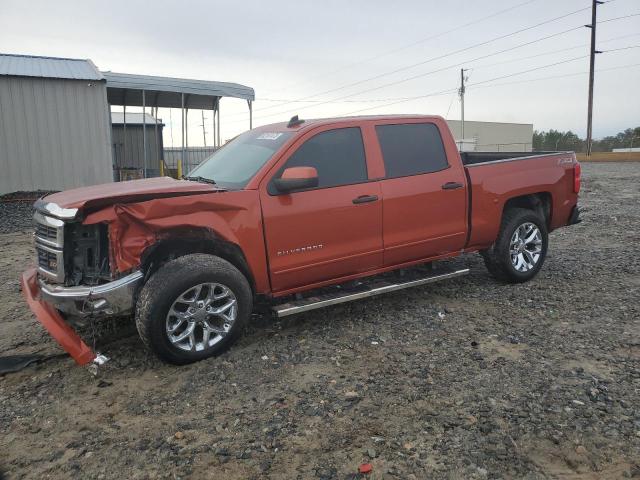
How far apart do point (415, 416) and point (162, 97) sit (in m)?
17.5

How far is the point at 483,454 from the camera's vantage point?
2.74 m

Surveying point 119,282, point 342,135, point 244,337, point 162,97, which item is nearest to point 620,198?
point 342,135

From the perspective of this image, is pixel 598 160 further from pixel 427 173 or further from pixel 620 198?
pixel 427 173

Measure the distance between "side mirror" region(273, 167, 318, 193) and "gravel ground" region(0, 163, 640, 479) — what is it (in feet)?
4.34

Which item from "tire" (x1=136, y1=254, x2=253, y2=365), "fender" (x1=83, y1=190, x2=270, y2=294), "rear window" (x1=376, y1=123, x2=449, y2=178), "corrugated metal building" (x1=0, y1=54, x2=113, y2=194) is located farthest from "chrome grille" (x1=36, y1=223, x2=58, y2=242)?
"corrugated metal building" (x1=0, y1=54, x2=113, y2=194)

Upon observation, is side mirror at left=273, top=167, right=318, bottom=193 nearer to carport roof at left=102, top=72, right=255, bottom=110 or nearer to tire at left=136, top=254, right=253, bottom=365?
tire at left=136, top=254, right=253, bottom=365

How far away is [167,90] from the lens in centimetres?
1528

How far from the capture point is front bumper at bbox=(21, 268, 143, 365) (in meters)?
3.54

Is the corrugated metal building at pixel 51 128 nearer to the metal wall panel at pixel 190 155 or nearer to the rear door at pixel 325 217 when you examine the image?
the metal wall panel at pixel 190 155

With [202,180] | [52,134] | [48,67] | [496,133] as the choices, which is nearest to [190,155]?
[48,67]

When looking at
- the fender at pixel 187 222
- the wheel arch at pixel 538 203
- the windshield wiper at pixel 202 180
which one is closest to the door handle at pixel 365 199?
the fender at pixel 187 222

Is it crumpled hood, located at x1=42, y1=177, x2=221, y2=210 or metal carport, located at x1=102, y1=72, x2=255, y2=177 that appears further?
metal carport, located at x1=102, y1=72, x2=255, y2=177

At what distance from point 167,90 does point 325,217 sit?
12.6 m

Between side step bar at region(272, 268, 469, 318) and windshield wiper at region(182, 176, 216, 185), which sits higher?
windshield wiper at region(182, 176, 216, 185)
